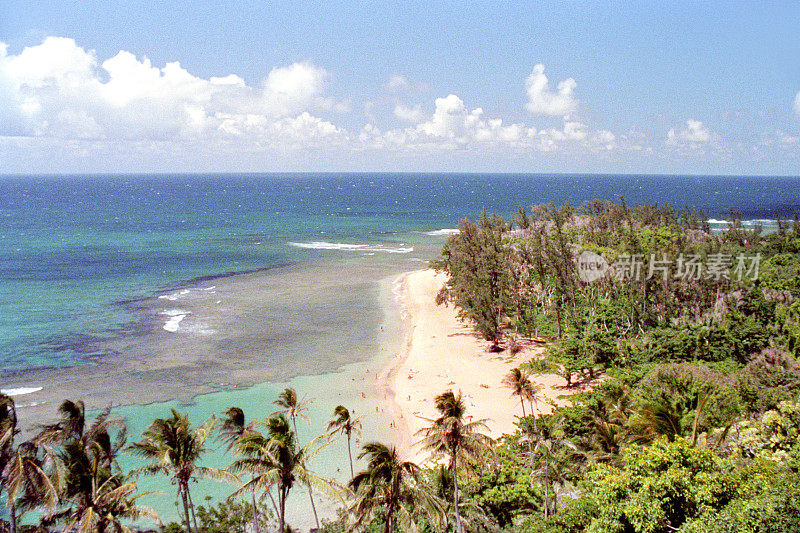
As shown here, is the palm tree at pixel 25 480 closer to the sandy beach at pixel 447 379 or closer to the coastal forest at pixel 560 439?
the coastal forest at pixel 560 439

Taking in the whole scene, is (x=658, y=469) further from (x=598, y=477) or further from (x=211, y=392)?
(x=211, y=392)

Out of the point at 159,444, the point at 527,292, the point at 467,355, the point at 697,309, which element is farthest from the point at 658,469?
the point at 527,292

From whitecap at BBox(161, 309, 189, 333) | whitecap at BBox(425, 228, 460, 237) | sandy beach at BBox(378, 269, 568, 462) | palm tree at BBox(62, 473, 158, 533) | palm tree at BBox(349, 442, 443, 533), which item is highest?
whitecap at BBox(425, 228, 460, 237)

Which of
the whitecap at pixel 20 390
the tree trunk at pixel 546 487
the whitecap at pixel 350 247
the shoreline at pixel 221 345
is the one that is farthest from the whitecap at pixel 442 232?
the tree trunk at pixel 546 487

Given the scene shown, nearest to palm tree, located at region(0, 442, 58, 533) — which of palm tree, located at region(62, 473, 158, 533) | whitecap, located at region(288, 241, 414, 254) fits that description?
palm tree, located at region(62, 473, 158, 533)

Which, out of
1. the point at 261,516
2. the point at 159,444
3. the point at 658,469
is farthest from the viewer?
the point at 261,516

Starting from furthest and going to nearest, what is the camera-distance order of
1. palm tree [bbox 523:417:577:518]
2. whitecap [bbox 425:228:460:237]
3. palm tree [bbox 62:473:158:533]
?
whitecap [bbox 425:228:460:237] < palm tree [bbox 523:417:577:518] < palm tree [bbox 62:473:158:533]

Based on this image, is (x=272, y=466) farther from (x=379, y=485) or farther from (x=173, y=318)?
(x=173, y=318)

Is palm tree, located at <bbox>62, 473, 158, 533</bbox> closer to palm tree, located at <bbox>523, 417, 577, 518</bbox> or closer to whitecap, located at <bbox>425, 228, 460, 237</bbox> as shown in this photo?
palm tree, located at <bbox>523, 417, 577, 518</bbox>
